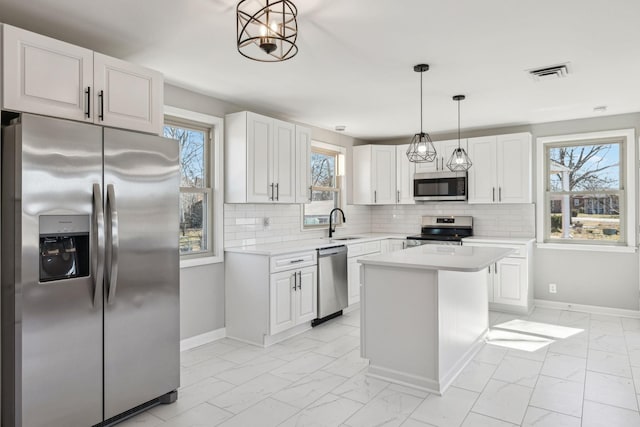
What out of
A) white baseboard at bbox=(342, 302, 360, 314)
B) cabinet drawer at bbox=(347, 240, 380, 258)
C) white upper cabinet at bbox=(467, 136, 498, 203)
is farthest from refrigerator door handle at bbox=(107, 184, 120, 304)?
white upper cabinet at bbox=(467, 136, 498, 203)

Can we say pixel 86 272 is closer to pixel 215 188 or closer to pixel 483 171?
pixel 215 188

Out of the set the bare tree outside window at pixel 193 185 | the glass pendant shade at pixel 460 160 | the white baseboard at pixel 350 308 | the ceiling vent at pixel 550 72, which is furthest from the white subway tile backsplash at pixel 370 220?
the ceiling vent at pixel 550 72

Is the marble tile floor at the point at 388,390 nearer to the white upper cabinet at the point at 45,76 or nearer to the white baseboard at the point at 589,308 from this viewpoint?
the white baseboard at the point at 589,308

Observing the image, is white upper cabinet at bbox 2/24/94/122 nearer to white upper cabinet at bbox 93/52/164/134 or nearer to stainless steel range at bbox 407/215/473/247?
white upper cabinet at bbox 93/52/164/134

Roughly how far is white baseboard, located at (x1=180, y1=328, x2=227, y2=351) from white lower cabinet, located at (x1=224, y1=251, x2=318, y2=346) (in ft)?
0.25

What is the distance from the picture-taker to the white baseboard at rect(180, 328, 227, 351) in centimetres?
382

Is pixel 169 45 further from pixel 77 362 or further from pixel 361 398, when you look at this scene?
pixel 361 398

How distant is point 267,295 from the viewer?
3865 mm

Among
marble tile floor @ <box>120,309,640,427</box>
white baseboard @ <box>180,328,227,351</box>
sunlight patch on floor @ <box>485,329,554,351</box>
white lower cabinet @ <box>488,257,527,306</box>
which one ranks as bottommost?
marble tile floor @ <box>120,309,640,427</box>

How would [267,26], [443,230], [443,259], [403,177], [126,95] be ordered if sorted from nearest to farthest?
[267,26] → [126,95] → [443,259] → [443,230] → [403,177]

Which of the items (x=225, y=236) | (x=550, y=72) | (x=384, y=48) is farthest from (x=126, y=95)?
(x=550, y=72)

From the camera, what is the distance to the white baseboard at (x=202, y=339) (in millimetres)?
3824

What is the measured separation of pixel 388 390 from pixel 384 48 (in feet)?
7.97

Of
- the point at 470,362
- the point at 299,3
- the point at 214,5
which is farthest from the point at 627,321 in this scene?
the point at 214,5
